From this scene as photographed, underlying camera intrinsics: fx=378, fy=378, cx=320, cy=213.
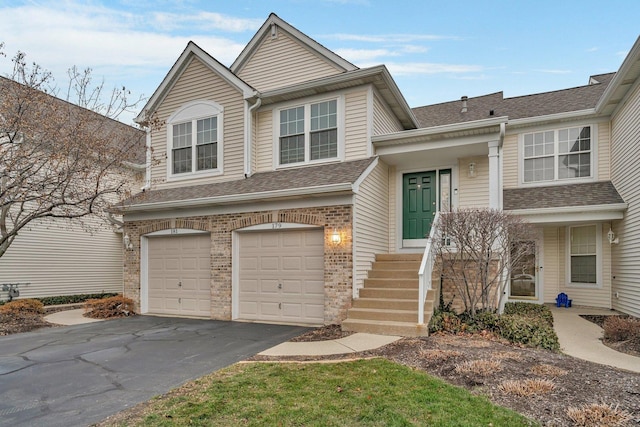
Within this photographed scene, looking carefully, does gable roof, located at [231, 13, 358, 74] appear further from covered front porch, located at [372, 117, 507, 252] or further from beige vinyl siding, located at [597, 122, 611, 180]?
beige vinyl siding, located at [597, 122, 611, 180]

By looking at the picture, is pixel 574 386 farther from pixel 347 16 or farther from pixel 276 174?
pixel 347 16

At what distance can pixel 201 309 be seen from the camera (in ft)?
33.9

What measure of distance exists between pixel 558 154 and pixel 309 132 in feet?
25.6

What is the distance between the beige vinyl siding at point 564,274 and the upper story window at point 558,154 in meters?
1.73

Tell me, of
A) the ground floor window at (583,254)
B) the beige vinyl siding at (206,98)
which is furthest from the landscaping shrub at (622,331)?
the beige vinyl siding at (206,98)

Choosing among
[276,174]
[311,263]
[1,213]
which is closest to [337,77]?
[276,174]

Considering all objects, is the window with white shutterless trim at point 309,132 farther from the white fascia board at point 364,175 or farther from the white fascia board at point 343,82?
the white fascia board at point 364,175

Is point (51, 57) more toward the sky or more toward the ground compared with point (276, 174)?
more toward the sky

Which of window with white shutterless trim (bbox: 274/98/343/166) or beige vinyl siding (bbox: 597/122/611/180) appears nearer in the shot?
window with white shutterless trim (bbox: 274/98/343/166)

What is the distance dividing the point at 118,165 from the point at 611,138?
13.7m

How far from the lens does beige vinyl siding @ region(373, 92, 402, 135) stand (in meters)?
10.1

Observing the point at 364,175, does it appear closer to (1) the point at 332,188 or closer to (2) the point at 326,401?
(1) the point at 332,188

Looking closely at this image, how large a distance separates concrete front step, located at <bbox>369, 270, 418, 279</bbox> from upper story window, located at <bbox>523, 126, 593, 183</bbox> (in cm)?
616

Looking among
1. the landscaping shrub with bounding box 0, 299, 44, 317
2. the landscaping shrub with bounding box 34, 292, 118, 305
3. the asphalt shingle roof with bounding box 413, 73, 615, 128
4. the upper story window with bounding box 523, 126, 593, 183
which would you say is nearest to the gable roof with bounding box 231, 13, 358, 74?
the asphalt shingle roof with bounding box 413, 73, 615, 128
